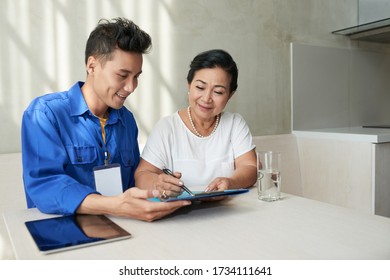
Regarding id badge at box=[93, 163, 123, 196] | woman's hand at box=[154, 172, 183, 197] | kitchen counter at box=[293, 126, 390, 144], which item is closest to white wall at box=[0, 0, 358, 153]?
kitchen counter at box=[293, 126, 390, 144]

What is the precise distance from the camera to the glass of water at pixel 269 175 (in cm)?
110

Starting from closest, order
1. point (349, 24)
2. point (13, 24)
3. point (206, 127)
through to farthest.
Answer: point (206, 127), point (13, 24), point (349, 24)

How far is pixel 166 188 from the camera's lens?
105 centimetres

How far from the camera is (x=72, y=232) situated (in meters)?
0.81

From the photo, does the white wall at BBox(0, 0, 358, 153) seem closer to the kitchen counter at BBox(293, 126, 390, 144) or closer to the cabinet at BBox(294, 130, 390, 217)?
the kitchen counter at BBox(293, 126, 390, 144)

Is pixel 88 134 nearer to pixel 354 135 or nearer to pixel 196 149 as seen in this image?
pixel 196 149

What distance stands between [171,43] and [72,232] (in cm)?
163

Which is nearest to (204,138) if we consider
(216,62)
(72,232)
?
(216,62)
